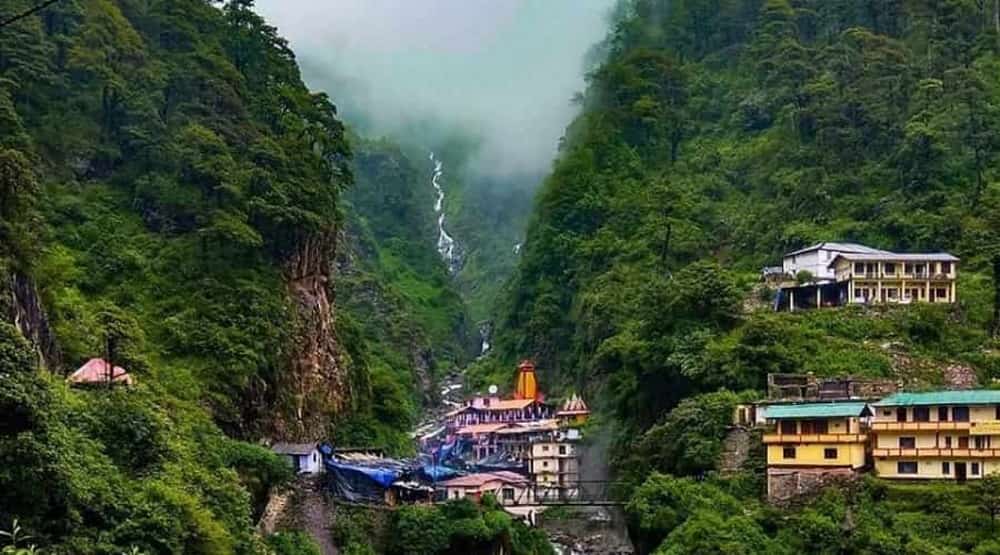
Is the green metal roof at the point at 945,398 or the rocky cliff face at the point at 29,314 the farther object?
the green metal roof at the point at 945,398

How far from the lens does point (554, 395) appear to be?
50.9 meters

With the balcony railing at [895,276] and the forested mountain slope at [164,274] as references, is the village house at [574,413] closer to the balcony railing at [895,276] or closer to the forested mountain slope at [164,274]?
the forested mountain slope at [164,274]

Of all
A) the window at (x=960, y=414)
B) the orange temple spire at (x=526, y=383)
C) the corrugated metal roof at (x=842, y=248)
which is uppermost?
the corrugated metal roof at (x=842, y=248)

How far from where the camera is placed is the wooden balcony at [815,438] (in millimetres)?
27656

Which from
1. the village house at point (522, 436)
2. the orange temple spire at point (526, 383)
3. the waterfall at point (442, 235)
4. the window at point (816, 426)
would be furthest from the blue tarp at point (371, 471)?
the waterfall at point (442, 235)

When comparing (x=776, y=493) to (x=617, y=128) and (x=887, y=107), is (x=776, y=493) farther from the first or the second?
(x=617, y=128)

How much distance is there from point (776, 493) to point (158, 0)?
91.8ft

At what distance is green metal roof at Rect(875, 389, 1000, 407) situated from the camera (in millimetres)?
26188

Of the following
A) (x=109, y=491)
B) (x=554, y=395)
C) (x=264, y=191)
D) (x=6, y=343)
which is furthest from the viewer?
(x=554, y=395)

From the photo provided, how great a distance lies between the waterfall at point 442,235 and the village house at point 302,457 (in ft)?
205

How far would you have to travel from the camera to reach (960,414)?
2644 centimetres

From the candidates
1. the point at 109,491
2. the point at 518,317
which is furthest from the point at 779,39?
the point at 109,491

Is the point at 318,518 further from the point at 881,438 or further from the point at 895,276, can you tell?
the point at 895,276

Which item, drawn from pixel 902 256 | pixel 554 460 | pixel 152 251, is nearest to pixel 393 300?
pixel 554 460
